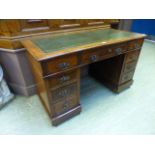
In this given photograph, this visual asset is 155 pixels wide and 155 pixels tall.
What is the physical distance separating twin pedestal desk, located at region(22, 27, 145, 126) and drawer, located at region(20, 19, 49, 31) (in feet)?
0.35

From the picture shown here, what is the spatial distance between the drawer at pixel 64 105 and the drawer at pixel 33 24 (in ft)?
2.80

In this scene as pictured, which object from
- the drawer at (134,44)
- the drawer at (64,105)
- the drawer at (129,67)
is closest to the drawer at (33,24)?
the drawer at (64,105)

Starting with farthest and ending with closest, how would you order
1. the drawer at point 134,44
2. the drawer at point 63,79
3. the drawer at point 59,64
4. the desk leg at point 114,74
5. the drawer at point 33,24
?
the desk leg at point 114,74 → the drawer at point 134,44 → the drawer at point 33,24 → the drawer at point 63,79 → the drawer at point 59,64

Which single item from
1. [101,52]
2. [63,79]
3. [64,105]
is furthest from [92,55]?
[64,105]

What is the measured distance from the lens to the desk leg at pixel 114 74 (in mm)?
1574

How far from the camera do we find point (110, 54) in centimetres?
131

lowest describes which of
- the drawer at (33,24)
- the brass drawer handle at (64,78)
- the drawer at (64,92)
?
the drawer at (64,92)

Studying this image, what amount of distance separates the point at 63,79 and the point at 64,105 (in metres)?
0.32

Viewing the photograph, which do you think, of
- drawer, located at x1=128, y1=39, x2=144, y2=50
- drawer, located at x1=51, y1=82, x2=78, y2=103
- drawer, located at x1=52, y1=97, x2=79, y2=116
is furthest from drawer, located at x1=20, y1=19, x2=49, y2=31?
drawer, located at x1=128, y1=39, x2=144, y2=50

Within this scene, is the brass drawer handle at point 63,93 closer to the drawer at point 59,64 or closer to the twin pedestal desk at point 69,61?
the twin pedestal desk at point 69,61

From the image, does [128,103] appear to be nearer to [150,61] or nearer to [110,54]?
[110,54]
